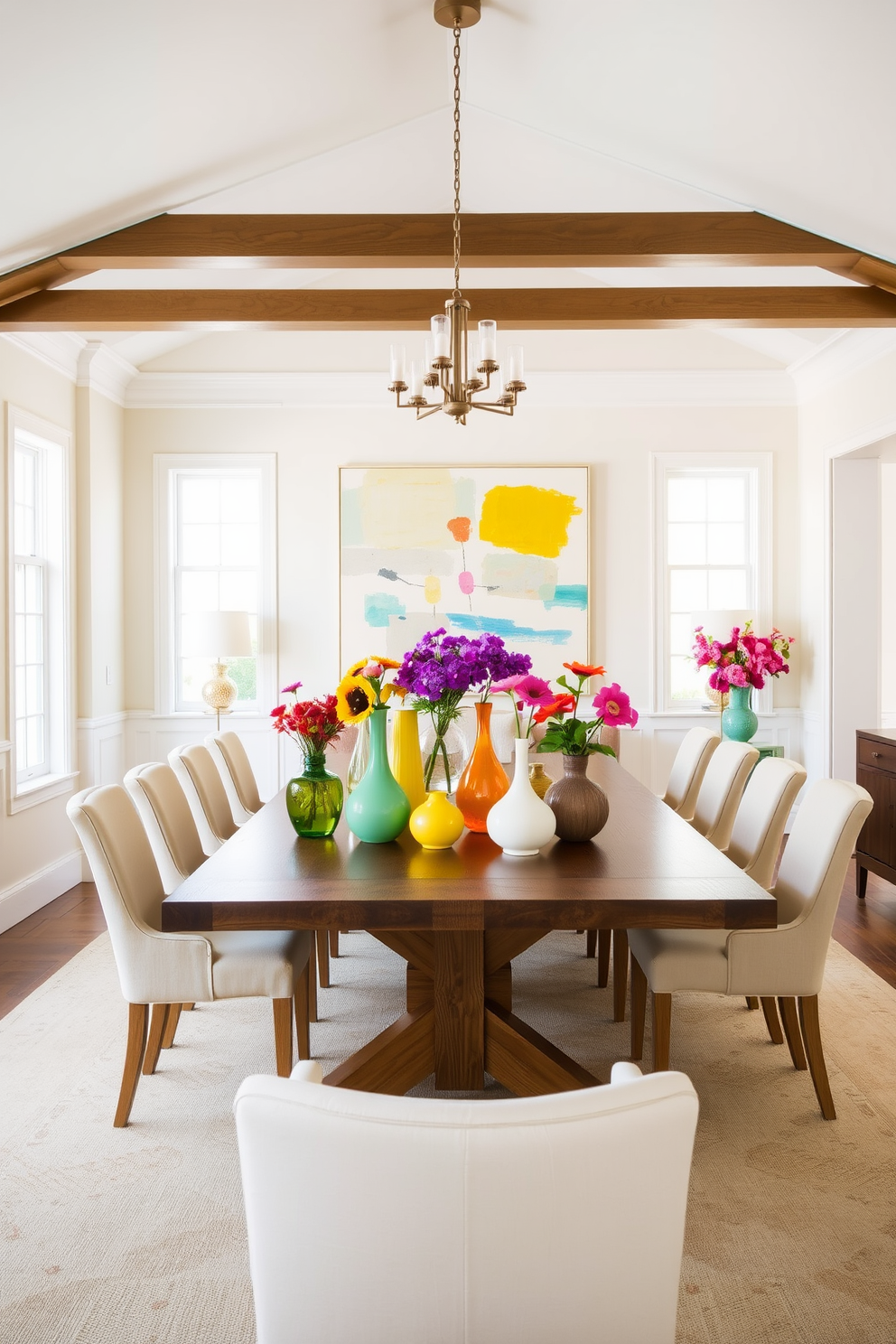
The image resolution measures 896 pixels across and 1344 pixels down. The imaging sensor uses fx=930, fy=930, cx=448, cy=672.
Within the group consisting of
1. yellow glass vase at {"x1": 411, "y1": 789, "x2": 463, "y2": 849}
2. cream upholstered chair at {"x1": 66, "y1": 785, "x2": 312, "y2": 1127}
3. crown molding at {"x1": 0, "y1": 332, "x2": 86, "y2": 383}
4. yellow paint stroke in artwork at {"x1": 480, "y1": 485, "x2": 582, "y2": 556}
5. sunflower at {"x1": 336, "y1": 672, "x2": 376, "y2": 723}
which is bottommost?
cream upholstered chair at {"x1": 66, "y1": 785, "x2": 312, "y2": 1127}

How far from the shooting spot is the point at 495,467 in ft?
18.6

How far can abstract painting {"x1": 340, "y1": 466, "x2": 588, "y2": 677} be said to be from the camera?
568 cm

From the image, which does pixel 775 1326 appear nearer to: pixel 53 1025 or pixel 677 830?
pixel 677 830

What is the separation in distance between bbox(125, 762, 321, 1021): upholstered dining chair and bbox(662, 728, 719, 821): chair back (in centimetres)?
157

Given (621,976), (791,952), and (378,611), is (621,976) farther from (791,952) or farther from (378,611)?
(378,611)

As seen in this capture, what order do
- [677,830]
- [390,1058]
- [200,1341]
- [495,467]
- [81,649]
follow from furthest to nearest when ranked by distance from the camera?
1. [495,467]
2. [81,649]
3. [677,830]
4. [390,1058]
5. [200,1341]

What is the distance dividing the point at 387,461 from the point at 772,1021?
3.98 metres

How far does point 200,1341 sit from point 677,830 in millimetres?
1585

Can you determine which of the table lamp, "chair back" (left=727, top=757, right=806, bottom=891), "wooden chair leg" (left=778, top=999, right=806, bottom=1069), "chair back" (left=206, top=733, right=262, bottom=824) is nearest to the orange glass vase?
"chair back" (left=727, top=757, right=806, bottom=891)

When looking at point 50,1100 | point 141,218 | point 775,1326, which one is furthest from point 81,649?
point 775,1326

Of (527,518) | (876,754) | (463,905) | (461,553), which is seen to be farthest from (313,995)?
(527,518)

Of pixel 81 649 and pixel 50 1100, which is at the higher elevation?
pixel 81 649

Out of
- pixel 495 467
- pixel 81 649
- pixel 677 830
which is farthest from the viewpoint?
pixel 495 467

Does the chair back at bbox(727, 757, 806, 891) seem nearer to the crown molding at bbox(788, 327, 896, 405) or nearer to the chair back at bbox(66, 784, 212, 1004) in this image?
the chair back at bbox(66, 784, 212, 1004)
